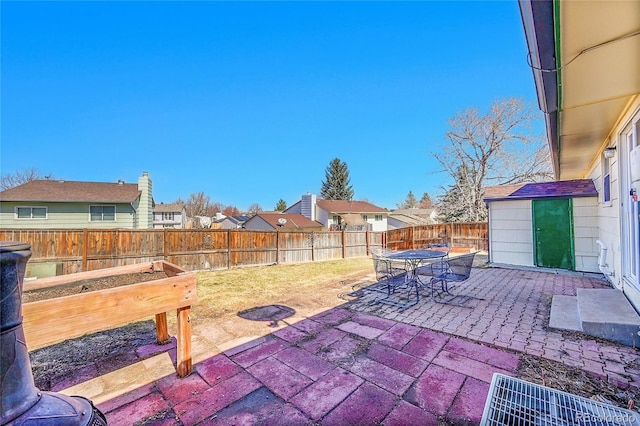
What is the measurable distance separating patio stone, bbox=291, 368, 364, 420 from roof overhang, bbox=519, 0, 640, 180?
2.88m

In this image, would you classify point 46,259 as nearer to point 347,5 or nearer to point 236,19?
point 236,19

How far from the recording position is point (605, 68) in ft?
7.93

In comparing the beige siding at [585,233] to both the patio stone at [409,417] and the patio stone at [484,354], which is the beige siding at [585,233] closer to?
the patio stone at [484,354]

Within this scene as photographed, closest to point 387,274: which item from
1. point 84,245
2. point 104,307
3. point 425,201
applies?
point 104,307

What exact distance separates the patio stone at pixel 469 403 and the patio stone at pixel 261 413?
1048 millimetres

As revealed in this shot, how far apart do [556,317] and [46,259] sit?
11.2 meters

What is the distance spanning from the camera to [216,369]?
103 inches

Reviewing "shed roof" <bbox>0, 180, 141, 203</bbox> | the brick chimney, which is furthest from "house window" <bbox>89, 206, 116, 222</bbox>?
the brick chimney

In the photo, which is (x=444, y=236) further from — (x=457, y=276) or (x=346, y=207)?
(x=346, y=207)

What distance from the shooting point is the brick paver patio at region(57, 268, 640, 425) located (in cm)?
198

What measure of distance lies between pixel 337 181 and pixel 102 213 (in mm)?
27250

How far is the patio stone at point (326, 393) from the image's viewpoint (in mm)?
2031

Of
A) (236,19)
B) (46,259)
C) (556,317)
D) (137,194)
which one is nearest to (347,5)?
(236,19)

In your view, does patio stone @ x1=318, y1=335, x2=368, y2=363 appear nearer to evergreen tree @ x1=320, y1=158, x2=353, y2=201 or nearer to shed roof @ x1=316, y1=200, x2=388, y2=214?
shed roof @ x1=316, y1=200, x2=388, y2=214
